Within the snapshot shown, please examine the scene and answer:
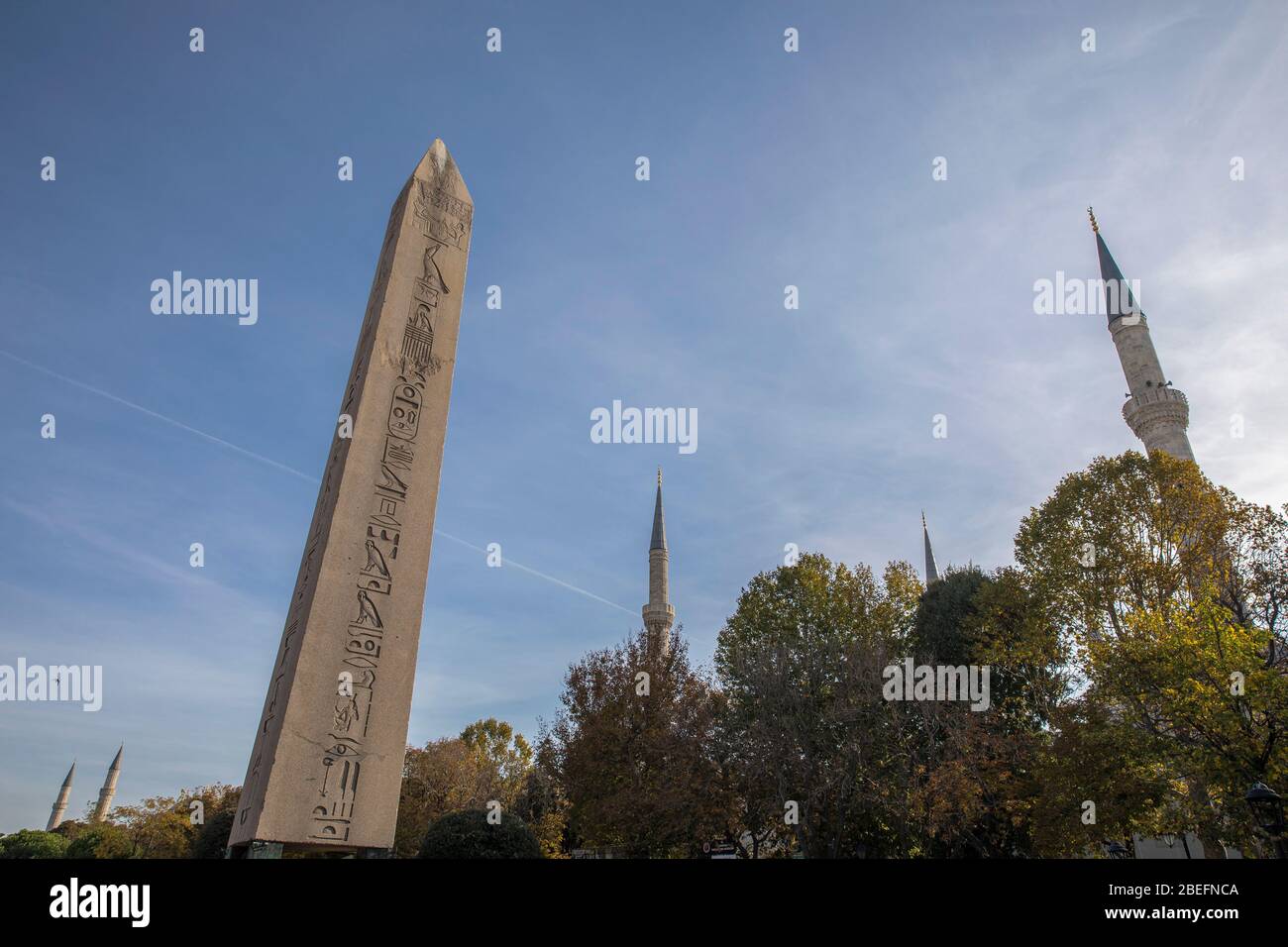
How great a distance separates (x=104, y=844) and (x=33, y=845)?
894 inches

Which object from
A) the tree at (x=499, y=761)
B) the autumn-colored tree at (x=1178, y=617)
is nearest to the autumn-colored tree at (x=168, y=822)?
the tree at (x=499, y=761)

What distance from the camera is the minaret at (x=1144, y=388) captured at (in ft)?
99.5

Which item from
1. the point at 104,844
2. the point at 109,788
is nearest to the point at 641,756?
the point at 104,844

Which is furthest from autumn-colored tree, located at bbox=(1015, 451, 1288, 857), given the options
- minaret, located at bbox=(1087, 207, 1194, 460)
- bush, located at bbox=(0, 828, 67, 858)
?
bush, located at bbox=(0, 828, 67, 858)

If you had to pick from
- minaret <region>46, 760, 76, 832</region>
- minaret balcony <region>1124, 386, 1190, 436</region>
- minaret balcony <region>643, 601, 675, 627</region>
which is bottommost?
minaret <region>46, 760, 76, 832</region>

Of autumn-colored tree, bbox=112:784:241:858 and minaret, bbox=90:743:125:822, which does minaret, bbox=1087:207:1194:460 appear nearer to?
autumn-colored tree, bbox=112:784:241:858

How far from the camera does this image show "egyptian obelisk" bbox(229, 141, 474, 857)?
22.4 feet

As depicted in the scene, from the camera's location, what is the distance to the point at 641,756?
26.6m

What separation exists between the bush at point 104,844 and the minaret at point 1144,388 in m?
50.9

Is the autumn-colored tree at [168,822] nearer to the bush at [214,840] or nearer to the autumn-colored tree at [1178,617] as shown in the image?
the bush at [214,840]

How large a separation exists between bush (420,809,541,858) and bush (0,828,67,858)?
59.8 meters
